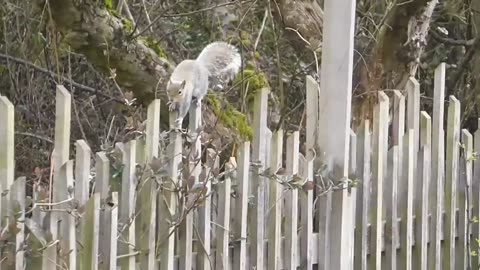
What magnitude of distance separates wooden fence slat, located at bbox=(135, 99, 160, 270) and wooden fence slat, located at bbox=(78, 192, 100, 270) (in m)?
0.18

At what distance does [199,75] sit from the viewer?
10.2ft

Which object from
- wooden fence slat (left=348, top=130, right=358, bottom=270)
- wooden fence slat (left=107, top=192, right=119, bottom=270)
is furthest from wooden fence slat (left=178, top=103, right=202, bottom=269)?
wooden fence slat (left=348, top=130, right=358, bottom=270)

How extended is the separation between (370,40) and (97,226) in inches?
120

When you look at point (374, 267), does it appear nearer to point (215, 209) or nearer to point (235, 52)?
point (215, 209)

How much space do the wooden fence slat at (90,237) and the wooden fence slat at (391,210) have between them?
1.28 metres

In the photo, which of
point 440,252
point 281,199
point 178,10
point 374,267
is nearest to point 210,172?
point 281,199

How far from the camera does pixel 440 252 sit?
3.31 meters

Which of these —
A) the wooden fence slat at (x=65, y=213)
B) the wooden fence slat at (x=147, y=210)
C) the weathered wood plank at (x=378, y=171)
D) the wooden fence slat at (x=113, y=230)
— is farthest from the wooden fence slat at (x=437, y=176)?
the wooden fence slat at (x=65, y=213)

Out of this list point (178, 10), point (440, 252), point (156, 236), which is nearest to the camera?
point (156, 236)

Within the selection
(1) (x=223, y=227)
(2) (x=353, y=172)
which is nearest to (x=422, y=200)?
(2) (x=353, y=172)

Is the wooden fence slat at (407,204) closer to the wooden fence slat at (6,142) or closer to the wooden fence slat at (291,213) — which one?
the wooden fence slat at (291,213)

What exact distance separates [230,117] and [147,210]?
1.88 meters

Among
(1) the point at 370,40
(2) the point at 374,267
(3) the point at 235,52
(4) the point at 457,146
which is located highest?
(1) the point at 370,40

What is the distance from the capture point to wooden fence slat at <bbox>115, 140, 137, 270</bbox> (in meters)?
2.22
